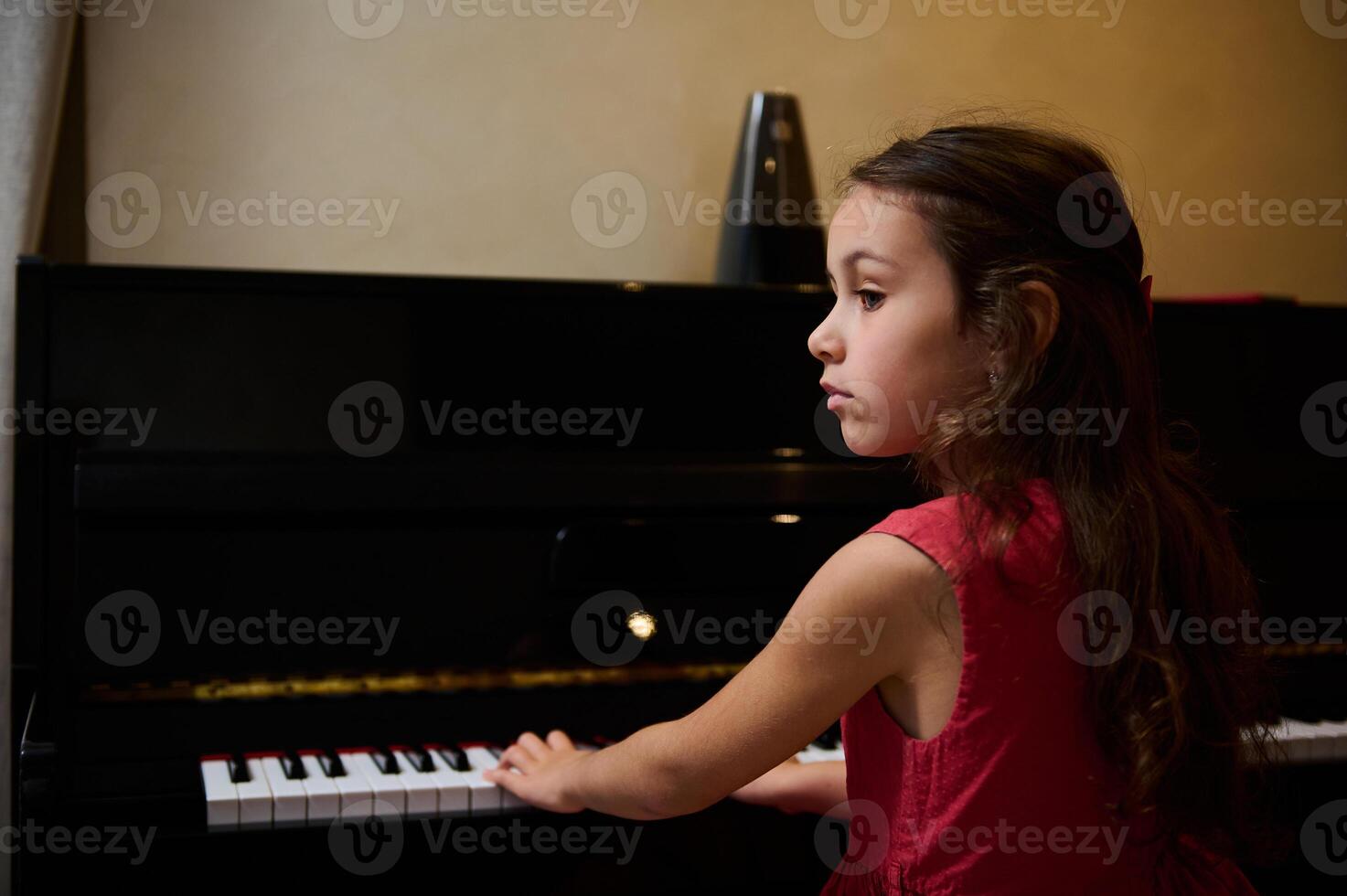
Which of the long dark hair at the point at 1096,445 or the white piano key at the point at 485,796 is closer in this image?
the long dark hair at the point at 1096,445

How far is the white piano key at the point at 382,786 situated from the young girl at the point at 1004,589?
0.39m

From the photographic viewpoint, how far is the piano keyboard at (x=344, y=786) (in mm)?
1436

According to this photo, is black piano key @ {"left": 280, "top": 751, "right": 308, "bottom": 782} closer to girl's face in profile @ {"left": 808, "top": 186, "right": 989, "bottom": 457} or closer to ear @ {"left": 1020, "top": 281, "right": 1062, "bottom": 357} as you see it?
girl's face in profile @ {"left": 808, "top": 186, "right": 989, "bottom": 457}

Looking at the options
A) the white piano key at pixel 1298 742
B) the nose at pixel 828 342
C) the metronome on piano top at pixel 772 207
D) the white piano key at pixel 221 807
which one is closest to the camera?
the nose at pixel 828 342

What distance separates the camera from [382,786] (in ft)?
4.85

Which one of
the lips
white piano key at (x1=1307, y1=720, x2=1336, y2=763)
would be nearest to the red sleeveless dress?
the lips

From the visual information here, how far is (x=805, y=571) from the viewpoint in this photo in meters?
1.83

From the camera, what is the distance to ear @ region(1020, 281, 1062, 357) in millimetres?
1096

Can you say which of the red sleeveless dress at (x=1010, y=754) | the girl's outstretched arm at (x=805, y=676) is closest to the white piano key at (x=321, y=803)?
the girl's outstretched arm at (x=805, y=676)

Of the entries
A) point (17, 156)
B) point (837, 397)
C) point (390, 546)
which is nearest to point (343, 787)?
point (390, 546)

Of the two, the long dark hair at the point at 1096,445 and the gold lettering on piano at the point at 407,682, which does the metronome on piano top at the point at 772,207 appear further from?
the long dark hair at the point at 1096,445

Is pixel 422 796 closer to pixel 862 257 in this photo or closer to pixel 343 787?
pixel 343 787

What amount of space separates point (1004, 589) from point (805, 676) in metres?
0.19

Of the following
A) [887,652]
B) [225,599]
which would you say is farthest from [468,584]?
[887,652]
